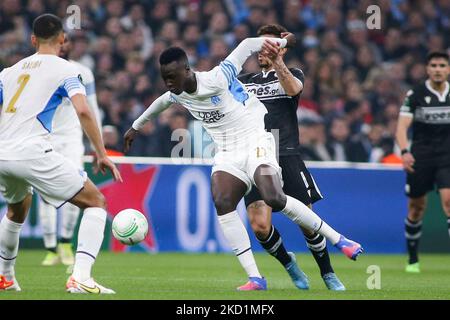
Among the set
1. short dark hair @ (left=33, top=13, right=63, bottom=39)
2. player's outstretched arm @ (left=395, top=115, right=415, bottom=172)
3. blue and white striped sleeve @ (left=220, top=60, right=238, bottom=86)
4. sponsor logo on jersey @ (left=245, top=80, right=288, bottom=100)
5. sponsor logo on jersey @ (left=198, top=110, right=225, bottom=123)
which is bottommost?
player's outstretched arm @ (left=395, top=115, right=415, bottom=172)

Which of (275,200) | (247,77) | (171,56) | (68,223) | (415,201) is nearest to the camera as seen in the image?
(275,200)

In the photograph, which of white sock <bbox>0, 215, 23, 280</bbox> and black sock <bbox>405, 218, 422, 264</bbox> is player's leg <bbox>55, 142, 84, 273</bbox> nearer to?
white sock <bbox>0, 215, 23, 280</bbox>

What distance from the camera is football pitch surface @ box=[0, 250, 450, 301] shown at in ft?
25.8

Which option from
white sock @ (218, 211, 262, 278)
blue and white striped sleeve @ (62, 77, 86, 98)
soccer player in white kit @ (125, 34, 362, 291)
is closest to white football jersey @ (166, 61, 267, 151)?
soccer player in white kit @ (125, 34, 362, 291)

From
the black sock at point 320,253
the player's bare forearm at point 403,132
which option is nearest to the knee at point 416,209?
the player's bare forearm at point 403,132

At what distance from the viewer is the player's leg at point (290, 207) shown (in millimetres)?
8172

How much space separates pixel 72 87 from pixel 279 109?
237cm

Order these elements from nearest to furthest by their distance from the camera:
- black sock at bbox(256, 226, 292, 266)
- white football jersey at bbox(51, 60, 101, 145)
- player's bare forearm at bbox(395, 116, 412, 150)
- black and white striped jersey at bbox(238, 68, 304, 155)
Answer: black sock at bbox(256, 226, 292, 266)
black and white striped jersey at bbox(238, 68, 304, 155)
white football jersey at bbox(51, 60, 101, 145)
player's bare forearm at bbox(395, 116, 412, 150)

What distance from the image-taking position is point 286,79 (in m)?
8.78

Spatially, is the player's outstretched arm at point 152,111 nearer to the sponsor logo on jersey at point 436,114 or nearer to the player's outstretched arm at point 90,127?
the player's outstretched arm at point 90,127

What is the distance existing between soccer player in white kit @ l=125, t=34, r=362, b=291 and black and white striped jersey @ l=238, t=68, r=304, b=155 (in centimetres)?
40

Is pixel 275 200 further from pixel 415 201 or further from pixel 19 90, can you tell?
pixel 415 201

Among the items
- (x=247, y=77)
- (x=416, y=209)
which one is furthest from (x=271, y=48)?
(x=416, y=209)
